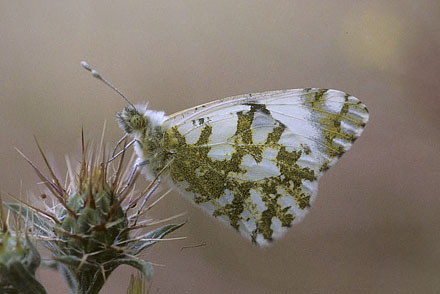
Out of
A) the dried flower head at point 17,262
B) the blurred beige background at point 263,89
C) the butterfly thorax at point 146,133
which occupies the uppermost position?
the blurred beige background at point 263,89

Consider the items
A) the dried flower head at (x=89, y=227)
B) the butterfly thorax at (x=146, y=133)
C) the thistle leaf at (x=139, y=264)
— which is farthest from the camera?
the butterfly thorax at (x=146, y=133)

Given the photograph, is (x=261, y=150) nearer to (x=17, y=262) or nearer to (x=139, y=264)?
(x=139, y=264)

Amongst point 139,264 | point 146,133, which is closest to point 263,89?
point 146,133

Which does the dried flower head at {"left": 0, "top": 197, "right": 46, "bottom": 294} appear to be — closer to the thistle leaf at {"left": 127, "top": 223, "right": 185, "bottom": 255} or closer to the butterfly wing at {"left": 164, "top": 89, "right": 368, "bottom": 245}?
the thistle leaf at {"left": 127, "top": 223, "right": 185, "bottom": 255}

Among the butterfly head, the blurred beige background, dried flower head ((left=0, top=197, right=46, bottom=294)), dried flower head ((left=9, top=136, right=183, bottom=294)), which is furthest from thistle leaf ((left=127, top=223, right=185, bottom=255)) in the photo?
the blurred beige background

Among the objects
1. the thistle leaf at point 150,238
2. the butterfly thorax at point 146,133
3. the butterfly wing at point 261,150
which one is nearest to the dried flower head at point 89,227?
the thistle leaf at point 150,238

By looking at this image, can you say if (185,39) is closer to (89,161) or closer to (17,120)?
(17,120)

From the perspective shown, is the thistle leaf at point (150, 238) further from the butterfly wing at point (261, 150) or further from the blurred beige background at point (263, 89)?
the blurred beige background at point (263, 89)
